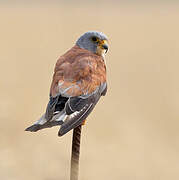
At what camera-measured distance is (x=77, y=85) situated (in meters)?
3.73

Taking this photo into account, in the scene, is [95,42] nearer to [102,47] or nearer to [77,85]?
[102,47]

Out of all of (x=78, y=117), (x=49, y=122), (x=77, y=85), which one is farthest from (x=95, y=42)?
(x=49, y=122)

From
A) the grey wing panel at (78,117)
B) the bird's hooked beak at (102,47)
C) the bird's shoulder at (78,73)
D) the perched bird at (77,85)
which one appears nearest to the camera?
the grey wing panel at (78,117)

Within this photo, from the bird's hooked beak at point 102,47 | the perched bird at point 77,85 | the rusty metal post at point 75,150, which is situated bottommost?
the rusty metal post at point 75,150

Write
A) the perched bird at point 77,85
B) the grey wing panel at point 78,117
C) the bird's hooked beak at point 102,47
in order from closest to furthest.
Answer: the grey wing panel at point 78,117 → the perched bird at point 77,85 → the bird's hooked beak at point 102,47

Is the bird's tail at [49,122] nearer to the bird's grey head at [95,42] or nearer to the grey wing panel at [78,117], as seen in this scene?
the grey wing panel at [78,117]

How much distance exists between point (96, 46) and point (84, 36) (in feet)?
0.53

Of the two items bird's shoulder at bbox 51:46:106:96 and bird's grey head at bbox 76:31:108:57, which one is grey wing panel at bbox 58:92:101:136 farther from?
bird's grey head at bbox 76:31:108:57

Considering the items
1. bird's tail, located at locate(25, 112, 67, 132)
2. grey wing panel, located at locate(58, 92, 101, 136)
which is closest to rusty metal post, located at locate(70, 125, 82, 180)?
grey wing panel, located at locate(58, 92, 101, 136)

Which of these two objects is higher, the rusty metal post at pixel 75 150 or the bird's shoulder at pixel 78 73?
the bird's shoulder at pixel 78 73

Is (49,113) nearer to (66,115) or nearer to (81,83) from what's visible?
(66,115)

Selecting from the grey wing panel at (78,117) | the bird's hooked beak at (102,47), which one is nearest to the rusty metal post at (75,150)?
the grey wing panel at (78,117)

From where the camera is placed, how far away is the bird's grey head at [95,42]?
410 centimetres

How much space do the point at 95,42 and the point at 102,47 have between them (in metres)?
0.09
